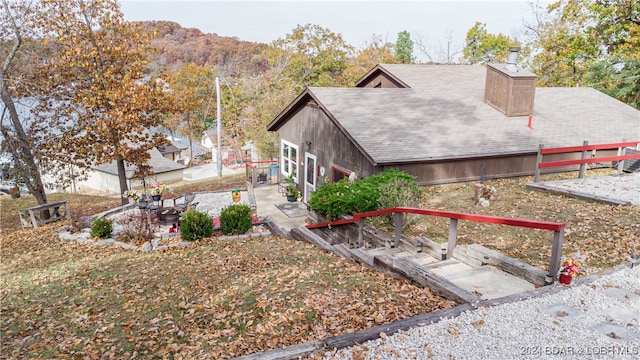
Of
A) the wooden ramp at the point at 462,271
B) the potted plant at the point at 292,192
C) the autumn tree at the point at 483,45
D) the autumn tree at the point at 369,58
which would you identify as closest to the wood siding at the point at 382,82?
the potted plant at the point at 292,192

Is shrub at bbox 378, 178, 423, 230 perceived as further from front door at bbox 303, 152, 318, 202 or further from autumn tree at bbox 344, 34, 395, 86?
autumn tree at bbox 344, 34, 395, 86

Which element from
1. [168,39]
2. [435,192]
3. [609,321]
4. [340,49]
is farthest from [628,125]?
[168,39]

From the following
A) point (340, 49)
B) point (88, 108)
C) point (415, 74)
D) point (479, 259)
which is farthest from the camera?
point (340, 49)

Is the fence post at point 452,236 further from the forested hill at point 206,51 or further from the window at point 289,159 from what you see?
the forested hill at point 206,51

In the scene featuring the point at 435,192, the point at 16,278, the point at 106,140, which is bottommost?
the point at 16,278

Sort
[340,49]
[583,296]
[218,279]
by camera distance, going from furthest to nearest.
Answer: [340,49], [218,279], [583,296]

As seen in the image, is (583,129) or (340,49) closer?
(583,129)

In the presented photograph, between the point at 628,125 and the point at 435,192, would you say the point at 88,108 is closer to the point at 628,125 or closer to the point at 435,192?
the point at 435,192

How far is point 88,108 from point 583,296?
17.1 meters

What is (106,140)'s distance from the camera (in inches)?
632

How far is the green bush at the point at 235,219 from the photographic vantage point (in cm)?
1187

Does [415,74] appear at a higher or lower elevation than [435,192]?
higher

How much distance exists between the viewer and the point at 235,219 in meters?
12.0

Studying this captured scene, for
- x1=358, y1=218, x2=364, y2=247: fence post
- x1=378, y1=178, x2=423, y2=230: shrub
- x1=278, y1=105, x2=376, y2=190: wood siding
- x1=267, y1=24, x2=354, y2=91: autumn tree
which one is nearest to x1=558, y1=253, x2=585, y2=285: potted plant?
x1=378, y1=178, x2=423, y2=230: shrub
